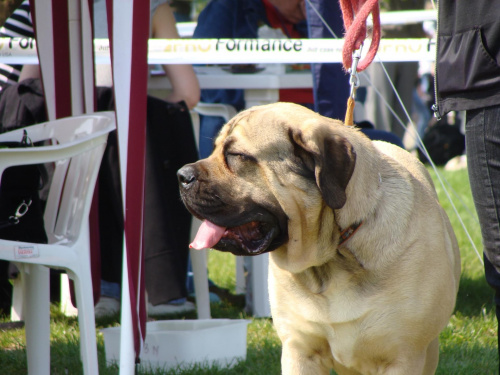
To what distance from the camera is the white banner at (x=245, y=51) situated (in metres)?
4.28

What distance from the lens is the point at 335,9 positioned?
4.74m

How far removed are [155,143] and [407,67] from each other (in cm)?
593

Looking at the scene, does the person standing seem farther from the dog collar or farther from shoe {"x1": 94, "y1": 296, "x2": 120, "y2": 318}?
shoe {"x1": 94, "y1": 296, "x2": 120, "y2": 318}

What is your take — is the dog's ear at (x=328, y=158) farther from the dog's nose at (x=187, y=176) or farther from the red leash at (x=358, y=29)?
the red leash at (x=358, y=29)

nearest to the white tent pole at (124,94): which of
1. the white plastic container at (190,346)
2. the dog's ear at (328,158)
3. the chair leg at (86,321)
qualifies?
the chair leg at (86,321)

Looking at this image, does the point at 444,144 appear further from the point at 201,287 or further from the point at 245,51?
the point at 201,287

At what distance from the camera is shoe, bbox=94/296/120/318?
4773 mm

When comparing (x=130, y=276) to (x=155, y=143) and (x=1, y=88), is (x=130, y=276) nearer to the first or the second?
(x=155, y=143)

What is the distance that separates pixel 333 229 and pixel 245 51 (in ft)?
7.39

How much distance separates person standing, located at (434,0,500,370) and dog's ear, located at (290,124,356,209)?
19.4 inches

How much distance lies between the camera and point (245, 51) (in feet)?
14.7

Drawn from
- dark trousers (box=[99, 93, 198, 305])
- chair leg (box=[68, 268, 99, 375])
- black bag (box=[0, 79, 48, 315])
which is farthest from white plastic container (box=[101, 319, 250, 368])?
black bag (box=[0, 79, 48, 315])

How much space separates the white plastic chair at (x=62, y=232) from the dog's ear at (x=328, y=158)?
108 centimetres

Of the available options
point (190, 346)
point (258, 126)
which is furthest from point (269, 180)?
point (190, 346)
